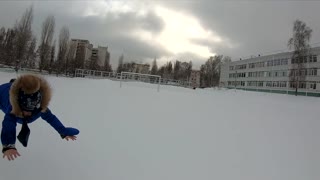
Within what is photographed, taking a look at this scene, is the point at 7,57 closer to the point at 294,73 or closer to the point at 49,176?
the point at 294,73

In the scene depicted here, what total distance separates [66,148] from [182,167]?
1.68m

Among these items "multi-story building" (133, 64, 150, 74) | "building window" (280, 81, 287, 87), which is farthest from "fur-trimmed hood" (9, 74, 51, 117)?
"multi-story building" (133, 64, 150, 74)

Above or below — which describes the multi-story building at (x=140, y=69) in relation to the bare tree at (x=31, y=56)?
above

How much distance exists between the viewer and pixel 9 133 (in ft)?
10.2

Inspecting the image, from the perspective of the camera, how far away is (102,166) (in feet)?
14.1

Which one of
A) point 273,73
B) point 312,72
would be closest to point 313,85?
point 312,72

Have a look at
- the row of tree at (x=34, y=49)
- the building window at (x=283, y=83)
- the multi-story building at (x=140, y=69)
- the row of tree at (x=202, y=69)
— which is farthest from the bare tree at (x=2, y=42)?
the multi-story building at (x=140, y=69)

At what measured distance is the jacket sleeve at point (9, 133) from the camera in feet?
10.2

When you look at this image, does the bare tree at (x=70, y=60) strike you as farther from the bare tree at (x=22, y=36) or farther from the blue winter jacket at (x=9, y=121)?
the blue winter jacket at (x=9, y=121)

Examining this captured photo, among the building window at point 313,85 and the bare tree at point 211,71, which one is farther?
the bare tree at point 211,71

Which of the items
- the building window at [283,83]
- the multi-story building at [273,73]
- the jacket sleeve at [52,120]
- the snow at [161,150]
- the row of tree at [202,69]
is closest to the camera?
the jacket sleeve at [52,120]

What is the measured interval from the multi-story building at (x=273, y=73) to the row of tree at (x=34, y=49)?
36327mm

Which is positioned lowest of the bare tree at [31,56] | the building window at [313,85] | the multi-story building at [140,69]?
the building window at [313,85]

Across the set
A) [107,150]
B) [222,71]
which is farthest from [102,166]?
[222,71]
